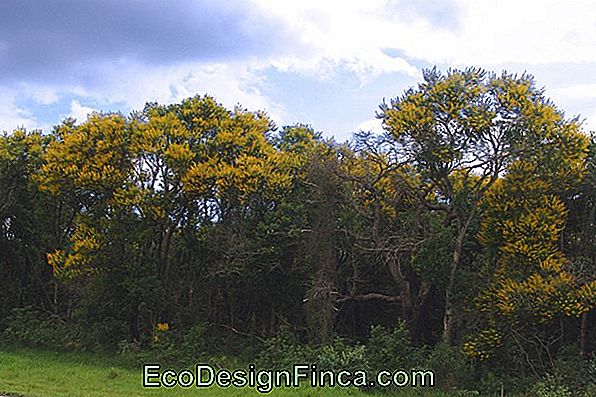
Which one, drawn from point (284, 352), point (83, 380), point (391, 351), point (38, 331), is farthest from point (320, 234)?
point (38, 331)

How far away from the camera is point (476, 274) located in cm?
1478

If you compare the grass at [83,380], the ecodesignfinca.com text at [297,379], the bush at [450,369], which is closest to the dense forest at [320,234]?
the bush at [450,369]

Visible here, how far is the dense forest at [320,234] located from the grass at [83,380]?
1.11 metres

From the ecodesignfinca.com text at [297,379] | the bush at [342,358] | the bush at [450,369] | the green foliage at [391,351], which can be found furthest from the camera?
the green foliage at [391,351]

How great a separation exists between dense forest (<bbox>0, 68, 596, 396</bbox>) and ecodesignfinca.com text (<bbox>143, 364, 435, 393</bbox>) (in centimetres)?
57

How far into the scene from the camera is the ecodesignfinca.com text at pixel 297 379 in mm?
13375

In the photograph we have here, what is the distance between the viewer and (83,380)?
13812mm

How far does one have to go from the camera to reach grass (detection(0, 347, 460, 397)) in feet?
38.9

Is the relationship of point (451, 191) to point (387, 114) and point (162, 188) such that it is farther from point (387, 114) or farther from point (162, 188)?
point (162, 188)

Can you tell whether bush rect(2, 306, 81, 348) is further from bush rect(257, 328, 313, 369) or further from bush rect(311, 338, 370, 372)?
bush rect(311, 338, 370, 372)

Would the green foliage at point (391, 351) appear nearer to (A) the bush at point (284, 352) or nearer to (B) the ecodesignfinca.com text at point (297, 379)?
(B) the ecodesignfinca.com text at point (297, 379)

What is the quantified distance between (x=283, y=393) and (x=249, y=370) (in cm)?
313

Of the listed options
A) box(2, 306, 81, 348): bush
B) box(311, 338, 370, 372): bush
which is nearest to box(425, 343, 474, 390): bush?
box(311, 338, 370, 372): bush

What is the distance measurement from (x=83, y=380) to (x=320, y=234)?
6.00 m
